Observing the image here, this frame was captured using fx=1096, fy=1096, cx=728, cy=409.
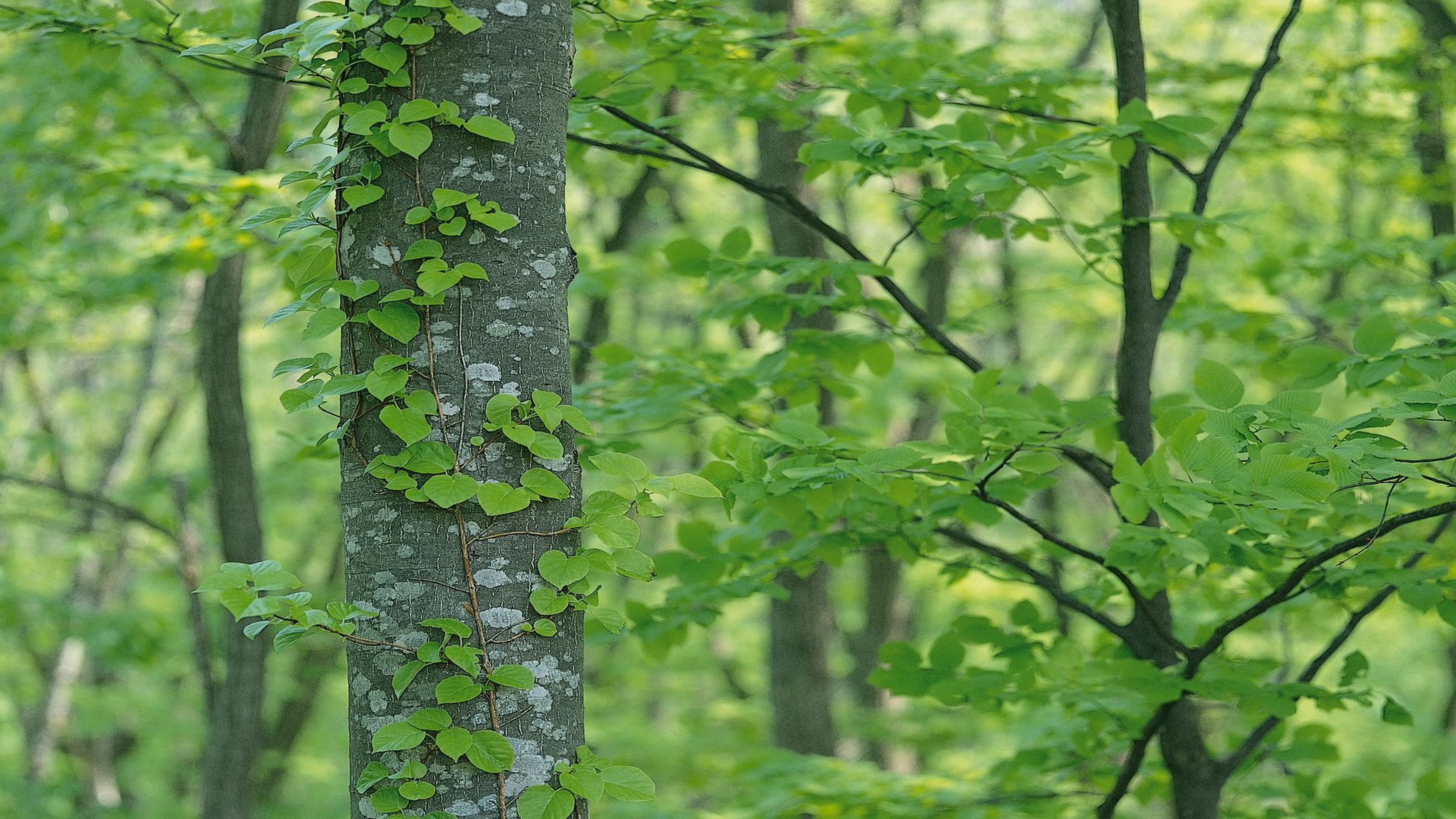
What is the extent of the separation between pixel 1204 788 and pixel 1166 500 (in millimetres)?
1636

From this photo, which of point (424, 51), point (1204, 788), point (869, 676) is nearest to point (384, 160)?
point (424, 51)

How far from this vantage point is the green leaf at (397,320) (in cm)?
163

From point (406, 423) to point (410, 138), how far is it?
426mm

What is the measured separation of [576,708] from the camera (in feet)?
5.64

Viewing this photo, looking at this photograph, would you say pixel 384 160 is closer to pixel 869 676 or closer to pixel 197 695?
pixel 869 676

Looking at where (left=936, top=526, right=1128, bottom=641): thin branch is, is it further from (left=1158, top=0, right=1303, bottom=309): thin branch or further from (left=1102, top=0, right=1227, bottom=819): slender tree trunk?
(left=1158, top=0, right=1303, bottom=309): thin branch

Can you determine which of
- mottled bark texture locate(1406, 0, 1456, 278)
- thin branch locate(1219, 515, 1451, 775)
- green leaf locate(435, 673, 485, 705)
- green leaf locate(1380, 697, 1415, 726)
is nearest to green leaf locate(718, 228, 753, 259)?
green leaf locate(435, 673, 485, 705)

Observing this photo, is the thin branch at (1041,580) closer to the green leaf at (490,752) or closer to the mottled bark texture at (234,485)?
the green leaf at (490,752)

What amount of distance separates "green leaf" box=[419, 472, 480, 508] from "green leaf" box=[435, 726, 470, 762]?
0.32m

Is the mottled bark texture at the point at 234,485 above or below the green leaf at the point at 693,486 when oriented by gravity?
below

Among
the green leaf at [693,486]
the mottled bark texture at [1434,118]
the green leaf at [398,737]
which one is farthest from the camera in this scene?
the mottled bark texture at [1434,118]

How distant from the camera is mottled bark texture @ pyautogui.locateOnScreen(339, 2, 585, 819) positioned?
Answer: 64.1 inches

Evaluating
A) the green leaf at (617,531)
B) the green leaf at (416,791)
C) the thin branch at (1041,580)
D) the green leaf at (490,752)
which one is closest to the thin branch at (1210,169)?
the thin branch at (1041,580)

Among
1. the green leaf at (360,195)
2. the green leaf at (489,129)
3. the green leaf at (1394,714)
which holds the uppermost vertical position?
the green leaf at (489,129)
